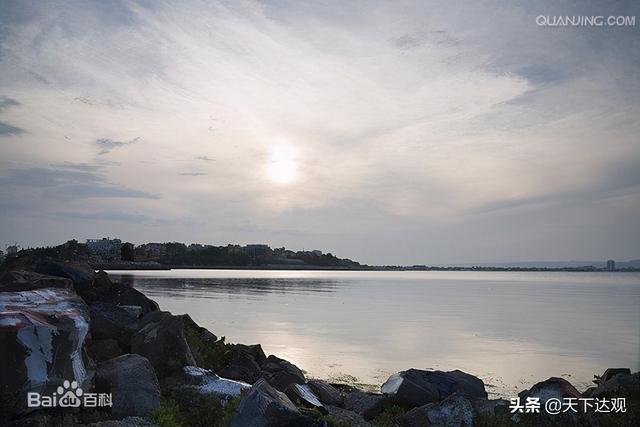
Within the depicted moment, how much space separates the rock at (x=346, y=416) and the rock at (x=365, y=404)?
10.1 inches

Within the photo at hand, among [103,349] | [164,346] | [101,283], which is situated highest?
[101,283]

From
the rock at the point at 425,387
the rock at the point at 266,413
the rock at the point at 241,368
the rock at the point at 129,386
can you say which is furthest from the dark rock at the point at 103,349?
the rock at the point at 425,387

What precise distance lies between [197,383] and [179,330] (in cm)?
167

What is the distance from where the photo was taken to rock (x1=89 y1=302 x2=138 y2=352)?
14.4m

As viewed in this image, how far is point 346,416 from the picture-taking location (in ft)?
44.3

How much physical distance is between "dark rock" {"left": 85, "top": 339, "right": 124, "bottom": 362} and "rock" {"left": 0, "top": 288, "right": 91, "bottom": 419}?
2.46 metres

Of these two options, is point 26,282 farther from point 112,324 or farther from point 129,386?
point 129,386

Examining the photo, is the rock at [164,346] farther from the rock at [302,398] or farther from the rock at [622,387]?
the rock at [622,387]

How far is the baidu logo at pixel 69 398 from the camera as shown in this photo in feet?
29.7

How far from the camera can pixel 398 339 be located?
3475 cm

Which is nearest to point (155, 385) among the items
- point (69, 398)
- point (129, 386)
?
point (129, 386)

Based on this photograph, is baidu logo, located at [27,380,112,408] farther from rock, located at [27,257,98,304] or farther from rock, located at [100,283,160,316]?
rock, located at [100,283,160,316]

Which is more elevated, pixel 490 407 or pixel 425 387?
pixel 490 407

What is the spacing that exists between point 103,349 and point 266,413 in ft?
20.6
